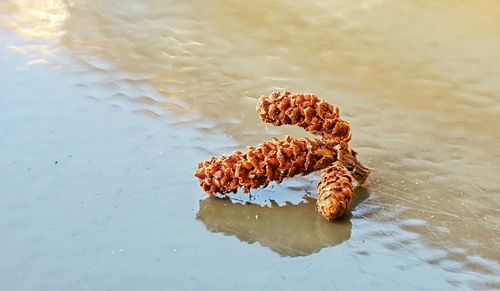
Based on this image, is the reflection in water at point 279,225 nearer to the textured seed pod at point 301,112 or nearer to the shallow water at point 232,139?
the shallow water at point 232,139

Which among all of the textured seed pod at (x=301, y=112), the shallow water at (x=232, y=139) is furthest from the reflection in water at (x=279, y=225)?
the textured seed pod at (x=301, y=112)

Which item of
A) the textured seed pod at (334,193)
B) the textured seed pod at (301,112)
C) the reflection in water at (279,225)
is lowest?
the reflection in water at (279,225)

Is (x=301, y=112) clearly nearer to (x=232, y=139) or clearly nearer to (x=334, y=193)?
(x=334, y=193)

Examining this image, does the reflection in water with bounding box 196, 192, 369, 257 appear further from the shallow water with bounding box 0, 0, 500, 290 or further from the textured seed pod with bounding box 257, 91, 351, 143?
the textured seed pod with bounding box 257, 91, 351, 143

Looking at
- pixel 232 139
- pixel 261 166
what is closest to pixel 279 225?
pixel 261 166

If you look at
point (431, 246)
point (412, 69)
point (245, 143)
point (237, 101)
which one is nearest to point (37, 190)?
point (245, 143)

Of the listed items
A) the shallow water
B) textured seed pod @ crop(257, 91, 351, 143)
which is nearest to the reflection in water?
the shallow water
